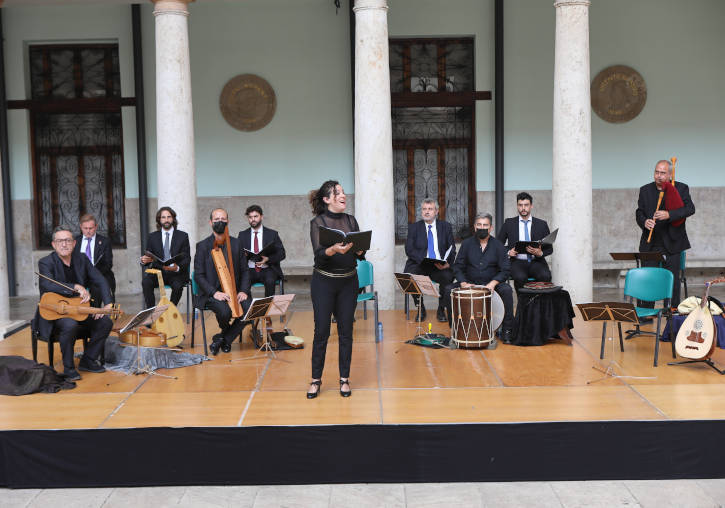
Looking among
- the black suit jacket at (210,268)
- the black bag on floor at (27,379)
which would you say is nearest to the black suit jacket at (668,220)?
the black suit jacket at (210,268)

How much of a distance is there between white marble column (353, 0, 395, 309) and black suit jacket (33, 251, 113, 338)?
3.60 meters

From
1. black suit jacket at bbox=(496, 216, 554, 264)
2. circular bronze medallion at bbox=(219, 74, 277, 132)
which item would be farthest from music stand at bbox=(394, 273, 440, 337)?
circular bronze medallion at bbox=(219, 74, 277, 132)

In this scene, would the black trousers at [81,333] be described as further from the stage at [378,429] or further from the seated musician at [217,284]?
the seated musician at [217,284]

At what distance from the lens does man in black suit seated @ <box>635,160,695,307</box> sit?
9086mm

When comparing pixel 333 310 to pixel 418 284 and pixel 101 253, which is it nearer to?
pixel 418 284

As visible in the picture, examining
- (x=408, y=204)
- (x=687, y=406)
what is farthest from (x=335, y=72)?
(x=687, y=406)

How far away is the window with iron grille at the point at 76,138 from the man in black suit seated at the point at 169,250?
410 centimetres

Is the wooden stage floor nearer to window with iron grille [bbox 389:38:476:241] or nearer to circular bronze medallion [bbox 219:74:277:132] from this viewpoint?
window with iron grille [bbox 389:38:476:241]

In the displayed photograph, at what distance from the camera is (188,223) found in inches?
404

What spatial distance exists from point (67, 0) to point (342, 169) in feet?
16.0

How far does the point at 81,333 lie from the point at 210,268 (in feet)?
4.74

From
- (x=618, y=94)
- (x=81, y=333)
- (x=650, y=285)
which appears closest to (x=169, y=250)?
(x=81, y=333)

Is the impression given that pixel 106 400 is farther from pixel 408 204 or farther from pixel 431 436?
pixel 408 204

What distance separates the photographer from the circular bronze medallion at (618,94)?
13117 mm
